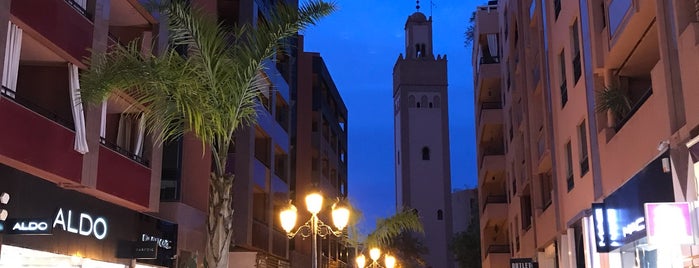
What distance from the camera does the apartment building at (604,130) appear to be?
11594 millimetres

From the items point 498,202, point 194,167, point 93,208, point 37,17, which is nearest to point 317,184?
point 498,202

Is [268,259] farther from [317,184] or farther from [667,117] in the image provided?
[667,117]

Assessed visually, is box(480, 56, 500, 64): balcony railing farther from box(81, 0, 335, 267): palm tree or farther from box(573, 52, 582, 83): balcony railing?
box(81, 0, 335, 267): palm tree

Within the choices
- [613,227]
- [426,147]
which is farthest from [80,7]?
[426,147]

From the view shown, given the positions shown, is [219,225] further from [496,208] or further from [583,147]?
[496,208]

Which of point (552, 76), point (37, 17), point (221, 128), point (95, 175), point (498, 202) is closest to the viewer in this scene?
point (221, 128)

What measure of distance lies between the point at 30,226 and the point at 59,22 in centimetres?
418

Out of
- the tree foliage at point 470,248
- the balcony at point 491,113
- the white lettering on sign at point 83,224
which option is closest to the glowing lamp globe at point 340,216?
the white lettering on sign at point 83,224

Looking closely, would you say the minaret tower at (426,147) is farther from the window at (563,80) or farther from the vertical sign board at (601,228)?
the vertical sign board at (601,228)

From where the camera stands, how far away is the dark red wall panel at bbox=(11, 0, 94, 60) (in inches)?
543

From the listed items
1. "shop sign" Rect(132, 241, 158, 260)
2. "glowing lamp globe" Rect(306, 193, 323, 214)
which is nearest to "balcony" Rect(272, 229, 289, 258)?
"shop sign" Rect(132, 241, 158, 260)

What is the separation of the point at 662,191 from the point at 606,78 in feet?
16.4

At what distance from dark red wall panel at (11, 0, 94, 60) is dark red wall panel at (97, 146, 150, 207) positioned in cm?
244

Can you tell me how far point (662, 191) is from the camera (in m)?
12.4
